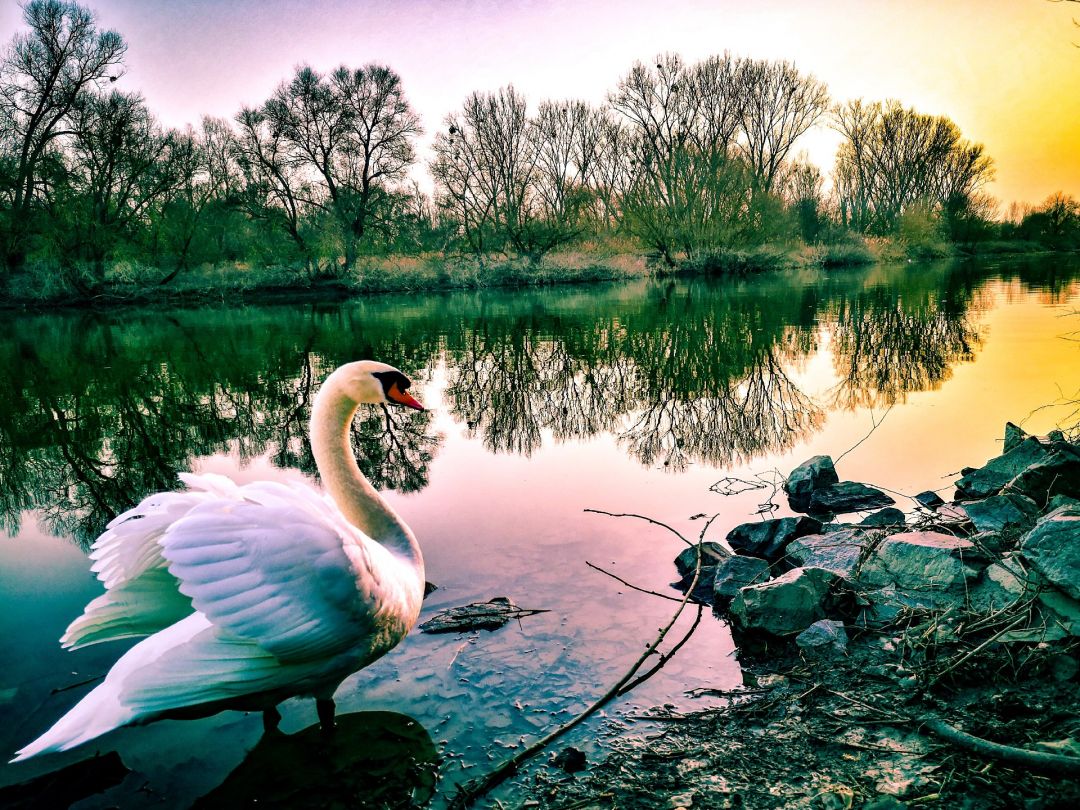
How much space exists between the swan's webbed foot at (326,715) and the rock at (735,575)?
2.42m

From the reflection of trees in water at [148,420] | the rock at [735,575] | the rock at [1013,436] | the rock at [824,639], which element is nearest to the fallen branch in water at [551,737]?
the rock at [735,575]

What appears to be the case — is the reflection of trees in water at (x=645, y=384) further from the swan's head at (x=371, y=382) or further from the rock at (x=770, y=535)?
the swan's head at (x=371, y=382)

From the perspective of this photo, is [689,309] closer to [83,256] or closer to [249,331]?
[249,331]

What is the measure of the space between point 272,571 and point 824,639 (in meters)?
2.88

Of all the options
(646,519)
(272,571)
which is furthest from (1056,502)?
(272,571)

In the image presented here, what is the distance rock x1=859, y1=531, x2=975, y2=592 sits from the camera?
12.3 feet

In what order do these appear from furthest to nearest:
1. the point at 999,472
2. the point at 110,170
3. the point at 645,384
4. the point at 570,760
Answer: the point at 110,170, the point at 645,384, the point at 999,472, the point at 570,760

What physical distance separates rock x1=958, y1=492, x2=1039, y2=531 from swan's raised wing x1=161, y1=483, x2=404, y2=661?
13.1ft

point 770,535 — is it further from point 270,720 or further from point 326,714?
point 270,720

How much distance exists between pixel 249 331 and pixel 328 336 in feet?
12.9

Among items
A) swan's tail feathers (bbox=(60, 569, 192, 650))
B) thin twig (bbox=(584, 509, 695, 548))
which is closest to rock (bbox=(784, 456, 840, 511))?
thin twig (bbox=(584, 509, 695, 548))

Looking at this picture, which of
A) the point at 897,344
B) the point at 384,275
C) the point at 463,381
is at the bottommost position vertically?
the point at 463,381

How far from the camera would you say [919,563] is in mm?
3924

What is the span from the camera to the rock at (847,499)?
18.5ft
